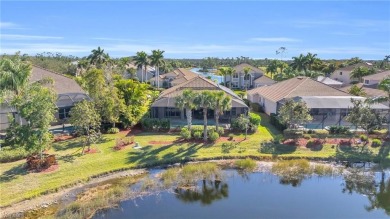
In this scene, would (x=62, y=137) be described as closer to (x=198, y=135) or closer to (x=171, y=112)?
(x=171, y=112)

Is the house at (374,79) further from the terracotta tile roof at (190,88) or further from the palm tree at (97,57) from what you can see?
the palm tree at (97,57)

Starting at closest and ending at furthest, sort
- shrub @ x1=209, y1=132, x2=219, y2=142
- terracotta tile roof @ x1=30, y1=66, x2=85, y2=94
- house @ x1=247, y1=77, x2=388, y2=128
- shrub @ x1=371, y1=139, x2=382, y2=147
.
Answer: shrub @ x1=371, y1=139, x2=382, y2=147
shrub @ x1=209, y1=132, x2=219, y2=142
house @ x1=247, y1=77, x2=388, y2=128
terracotta tile roof @ x1=30, y1=66, x2=85, y2=94

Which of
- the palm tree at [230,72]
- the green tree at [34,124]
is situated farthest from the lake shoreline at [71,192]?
the palm tree at [230,72]

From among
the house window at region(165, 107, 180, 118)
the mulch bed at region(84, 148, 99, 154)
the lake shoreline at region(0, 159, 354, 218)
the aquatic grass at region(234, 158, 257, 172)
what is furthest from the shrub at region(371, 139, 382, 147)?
the mulch bed at region(84, 148, 99, 154)

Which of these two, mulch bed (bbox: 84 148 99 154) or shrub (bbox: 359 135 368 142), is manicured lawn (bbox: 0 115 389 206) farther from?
shrub (bbox: 359 135 368 142)

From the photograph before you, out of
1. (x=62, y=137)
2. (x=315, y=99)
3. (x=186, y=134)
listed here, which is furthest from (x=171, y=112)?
(x=315, y=99)
